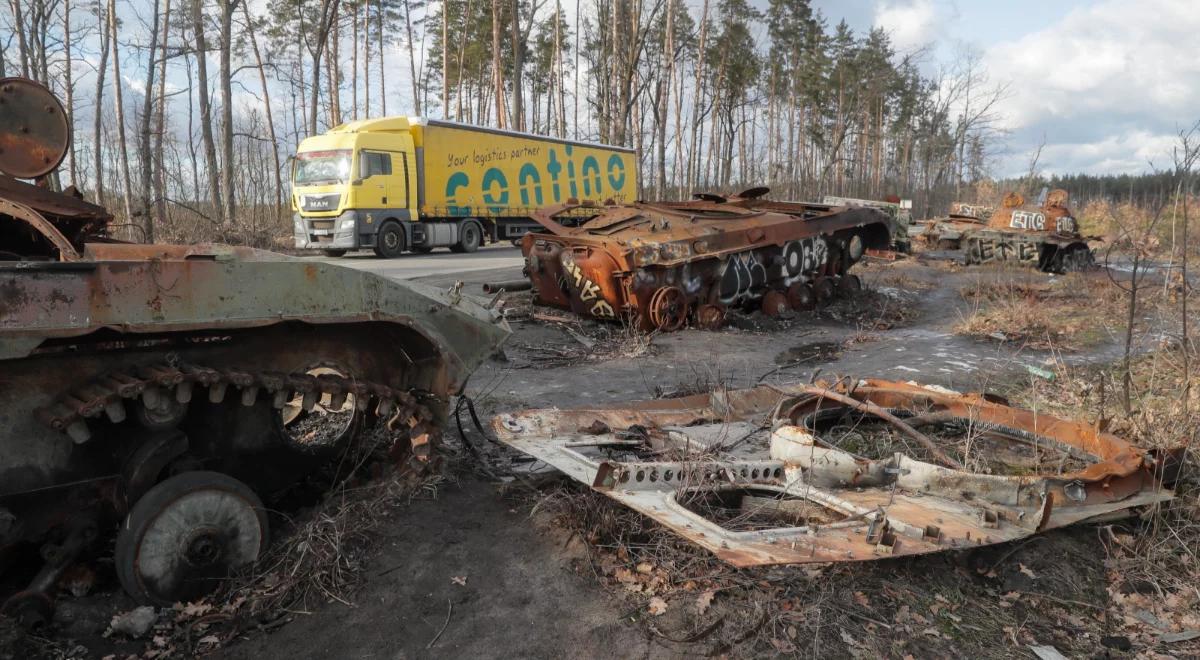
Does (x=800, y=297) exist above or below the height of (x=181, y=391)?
below

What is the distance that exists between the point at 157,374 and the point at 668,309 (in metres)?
7.39

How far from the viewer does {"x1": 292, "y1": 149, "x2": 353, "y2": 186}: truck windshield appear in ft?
60.0

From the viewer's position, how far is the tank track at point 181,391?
3.10 meters

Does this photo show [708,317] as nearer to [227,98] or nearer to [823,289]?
[823,289]

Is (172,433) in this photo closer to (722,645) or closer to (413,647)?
(413,647)

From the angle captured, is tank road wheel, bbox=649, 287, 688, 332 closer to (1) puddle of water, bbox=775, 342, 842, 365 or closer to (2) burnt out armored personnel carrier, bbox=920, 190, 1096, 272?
(1) puddle of water, bbox=775, 342, 842, 365

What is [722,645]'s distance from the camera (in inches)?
119

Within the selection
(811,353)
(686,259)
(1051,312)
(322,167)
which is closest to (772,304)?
(811,353)

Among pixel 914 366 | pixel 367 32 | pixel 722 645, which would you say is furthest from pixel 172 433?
pixel 367 32

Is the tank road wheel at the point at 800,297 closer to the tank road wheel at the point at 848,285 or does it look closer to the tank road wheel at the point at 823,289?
the tank road wheel at the point at 823,289

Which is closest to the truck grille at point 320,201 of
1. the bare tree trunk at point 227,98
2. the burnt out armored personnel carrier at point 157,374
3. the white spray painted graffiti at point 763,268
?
the bare tree trunk at point 227,98

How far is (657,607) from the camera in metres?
3.25

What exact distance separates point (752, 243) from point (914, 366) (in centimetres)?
311

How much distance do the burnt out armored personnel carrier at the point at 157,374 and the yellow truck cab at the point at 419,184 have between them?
14669 mm
